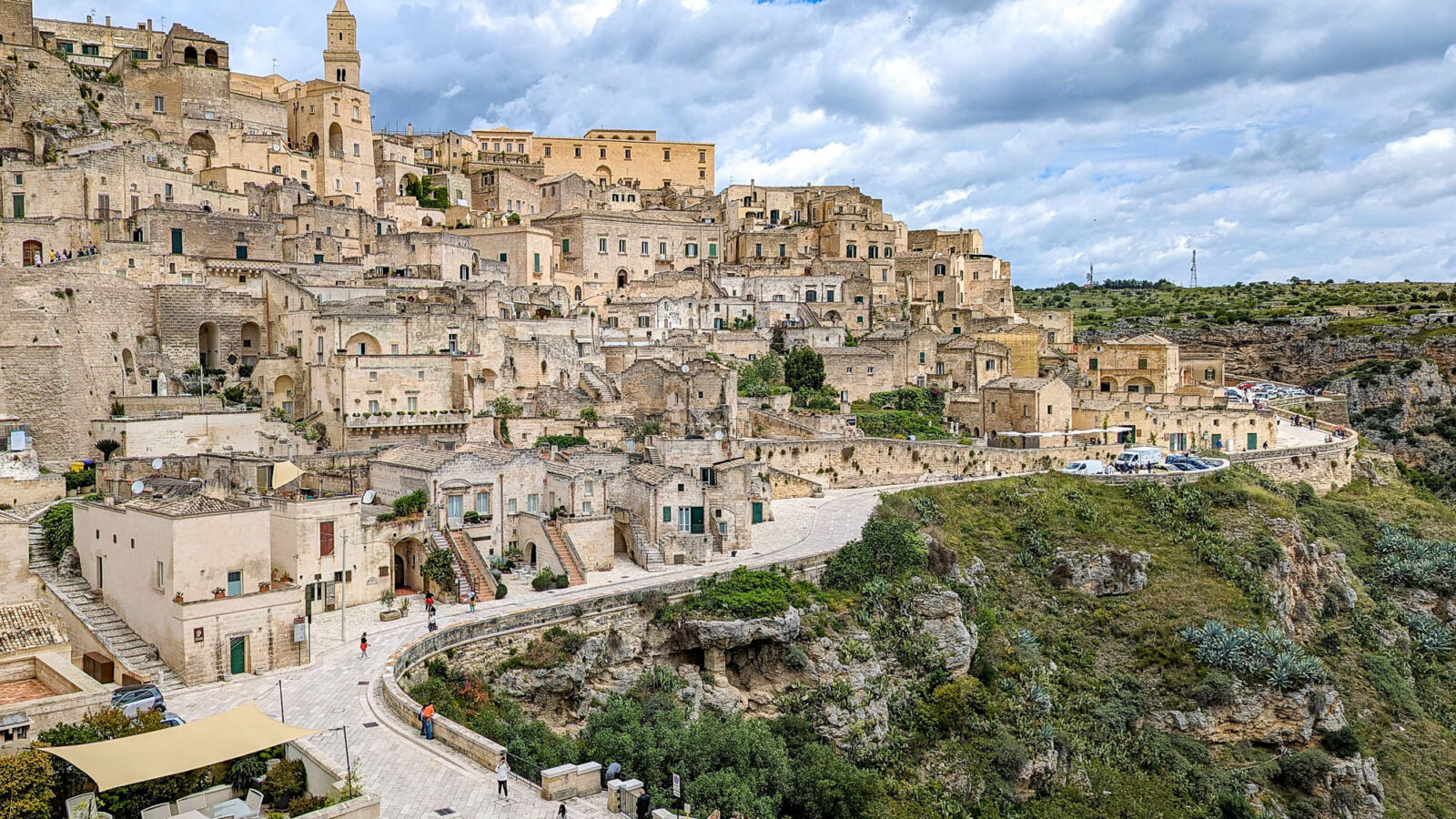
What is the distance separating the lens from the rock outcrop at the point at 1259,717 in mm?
33125

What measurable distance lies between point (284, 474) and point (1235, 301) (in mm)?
99153

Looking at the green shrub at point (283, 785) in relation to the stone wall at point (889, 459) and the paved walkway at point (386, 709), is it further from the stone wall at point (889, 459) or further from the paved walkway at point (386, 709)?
the stone wall at point (889, 459)

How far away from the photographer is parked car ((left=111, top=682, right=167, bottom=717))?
19.2m

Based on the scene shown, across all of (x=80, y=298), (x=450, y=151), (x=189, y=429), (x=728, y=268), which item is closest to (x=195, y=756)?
(x=189, y=429)

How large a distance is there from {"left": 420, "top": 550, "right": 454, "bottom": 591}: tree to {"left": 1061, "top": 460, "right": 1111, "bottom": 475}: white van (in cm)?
2896

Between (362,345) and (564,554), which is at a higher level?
(362,345)

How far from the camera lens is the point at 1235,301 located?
105812 millimetres

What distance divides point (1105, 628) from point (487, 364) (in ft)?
83.3

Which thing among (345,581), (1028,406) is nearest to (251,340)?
(345,581)

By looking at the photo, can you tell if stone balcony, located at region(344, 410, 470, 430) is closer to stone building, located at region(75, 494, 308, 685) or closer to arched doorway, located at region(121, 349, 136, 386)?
Result: arched doorway, located at region(121, 349, 136, 386)

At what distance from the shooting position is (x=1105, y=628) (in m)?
37.0

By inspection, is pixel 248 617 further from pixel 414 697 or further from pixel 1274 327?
pixel 1274 327

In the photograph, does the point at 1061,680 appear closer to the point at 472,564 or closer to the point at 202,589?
the point at 472,564

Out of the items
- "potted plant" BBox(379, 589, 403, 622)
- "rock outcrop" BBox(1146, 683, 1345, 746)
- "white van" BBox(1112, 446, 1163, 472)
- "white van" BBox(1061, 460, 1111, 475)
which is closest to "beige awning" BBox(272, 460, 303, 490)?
"potted plant" BBox(379, 589, 403, 622)
